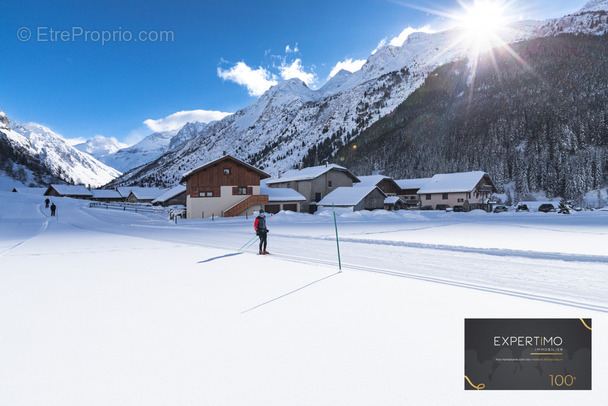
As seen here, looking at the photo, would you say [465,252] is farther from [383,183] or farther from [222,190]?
[383,183]

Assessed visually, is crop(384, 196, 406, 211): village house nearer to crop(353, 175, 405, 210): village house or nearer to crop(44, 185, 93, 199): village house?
crop(353, 175, 405, 210): village house

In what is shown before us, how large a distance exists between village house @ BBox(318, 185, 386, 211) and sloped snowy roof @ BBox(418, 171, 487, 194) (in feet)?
66.6

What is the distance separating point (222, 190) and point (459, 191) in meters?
47.5

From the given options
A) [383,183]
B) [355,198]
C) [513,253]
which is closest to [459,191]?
[383,183]

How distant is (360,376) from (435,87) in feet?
583

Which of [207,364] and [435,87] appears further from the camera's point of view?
[435,87]

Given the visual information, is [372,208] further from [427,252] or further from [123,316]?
[123,316]

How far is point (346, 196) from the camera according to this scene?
4916 centimetres

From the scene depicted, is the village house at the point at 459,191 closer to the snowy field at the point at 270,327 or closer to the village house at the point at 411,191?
the village house at the point at 411,191

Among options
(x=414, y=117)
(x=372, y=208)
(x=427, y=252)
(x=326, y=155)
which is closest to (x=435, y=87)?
(x=414, y=117)

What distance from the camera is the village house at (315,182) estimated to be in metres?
50.8

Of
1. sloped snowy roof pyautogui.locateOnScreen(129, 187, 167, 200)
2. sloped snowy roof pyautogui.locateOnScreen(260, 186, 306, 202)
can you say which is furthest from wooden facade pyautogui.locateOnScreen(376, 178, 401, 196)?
sloped snowy roof pyautogui.locateOnScreen(129, 187, 167, 200)

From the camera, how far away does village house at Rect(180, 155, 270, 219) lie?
39594 millimetres

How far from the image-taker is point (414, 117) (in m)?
143
